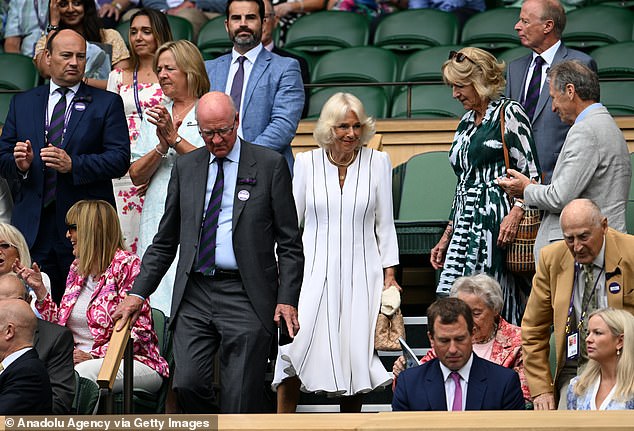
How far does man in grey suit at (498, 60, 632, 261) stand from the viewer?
263 inches

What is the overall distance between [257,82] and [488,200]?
1.45 m

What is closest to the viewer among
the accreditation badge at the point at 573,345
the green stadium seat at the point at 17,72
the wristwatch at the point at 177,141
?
the accreditation badge at the point at 573,345

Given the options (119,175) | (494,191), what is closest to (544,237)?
(494,191)

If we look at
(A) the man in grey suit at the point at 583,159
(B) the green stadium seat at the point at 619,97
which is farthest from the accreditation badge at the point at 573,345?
(B) the green stadium seat at the point at 619,97

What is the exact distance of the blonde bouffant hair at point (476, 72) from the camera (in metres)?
7.05

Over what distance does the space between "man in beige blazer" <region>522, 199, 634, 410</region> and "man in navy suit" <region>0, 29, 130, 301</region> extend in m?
2.35

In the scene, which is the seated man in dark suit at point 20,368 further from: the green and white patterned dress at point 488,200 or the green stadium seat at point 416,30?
the green stadium seat at point 416,30

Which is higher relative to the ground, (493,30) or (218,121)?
(493,30)

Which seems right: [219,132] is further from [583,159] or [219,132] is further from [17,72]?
[17,72]

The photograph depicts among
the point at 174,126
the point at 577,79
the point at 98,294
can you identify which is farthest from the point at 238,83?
the point at 577,79

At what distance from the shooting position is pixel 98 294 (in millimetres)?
6949

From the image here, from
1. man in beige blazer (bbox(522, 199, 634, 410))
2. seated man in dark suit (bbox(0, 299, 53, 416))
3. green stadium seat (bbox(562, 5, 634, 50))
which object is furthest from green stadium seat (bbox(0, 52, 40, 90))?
man in beige blazer (bbox(522, 199, 634, 410))

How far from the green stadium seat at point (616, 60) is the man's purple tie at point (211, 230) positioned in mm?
3859

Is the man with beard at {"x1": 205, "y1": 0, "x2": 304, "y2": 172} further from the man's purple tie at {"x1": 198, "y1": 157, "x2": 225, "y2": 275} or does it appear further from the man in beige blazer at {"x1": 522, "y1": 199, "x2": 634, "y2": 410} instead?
the man in beige blazer at {"x1": 522, "y1": 199, "x2": 634, "y2": 410}
